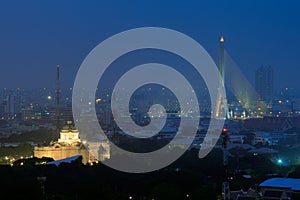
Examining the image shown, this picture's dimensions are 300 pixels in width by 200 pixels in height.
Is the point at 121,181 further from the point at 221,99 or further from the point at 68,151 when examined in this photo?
the point at 221,99

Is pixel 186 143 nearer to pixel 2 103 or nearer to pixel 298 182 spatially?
pixel 298 182

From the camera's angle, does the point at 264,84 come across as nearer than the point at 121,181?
No

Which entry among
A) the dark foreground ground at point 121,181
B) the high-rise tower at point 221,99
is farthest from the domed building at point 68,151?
the high-rise tower at point 221,99

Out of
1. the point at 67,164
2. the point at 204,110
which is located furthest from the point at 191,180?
the point at 204,110

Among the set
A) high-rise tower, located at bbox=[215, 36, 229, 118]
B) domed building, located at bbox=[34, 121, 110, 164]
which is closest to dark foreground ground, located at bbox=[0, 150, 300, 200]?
domed building, located at bbox=[34, 121, 110, 164]

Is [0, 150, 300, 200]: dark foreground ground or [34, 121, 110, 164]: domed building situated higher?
[34, 121, 110, 164]: domed building

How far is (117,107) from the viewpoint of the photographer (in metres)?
42.2

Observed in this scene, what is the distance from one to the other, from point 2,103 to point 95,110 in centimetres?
991

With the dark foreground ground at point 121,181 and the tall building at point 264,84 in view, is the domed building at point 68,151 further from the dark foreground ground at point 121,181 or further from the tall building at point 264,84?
the tall building at point 264,84

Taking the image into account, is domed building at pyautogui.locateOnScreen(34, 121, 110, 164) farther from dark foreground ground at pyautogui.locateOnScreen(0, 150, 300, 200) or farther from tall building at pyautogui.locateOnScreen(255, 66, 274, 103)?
tall building at pyautogui.locateOnScreen(255, 66, 274, 103)

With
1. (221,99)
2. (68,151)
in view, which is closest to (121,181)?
(68,151)

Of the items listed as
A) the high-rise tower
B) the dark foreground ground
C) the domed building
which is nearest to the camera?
the dark foreground ground

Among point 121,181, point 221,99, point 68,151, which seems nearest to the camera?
point 121,181

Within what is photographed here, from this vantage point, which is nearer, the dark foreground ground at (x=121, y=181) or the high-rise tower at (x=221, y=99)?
the dark foreground ground at (x=121, y=181)
